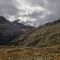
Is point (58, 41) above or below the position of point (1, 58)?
above

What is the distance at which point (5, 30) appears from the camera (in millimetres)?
136625

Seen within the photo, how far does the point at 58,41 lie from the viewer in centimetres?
5931

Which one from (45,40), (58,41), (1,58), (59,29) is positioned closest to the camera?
(1,58)

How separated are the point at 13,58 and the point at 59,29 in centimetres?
3680

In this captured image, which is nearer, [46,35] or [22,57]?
[22,57]

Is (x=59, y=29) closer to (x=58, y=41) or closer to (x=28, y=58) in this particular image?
(x=58, y=41)

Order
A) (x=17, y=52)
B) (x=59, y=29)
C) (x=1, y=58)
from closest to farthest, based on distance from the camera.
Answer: (x=1, y=58)
(x=17, y=52)
(x=59, y=29)

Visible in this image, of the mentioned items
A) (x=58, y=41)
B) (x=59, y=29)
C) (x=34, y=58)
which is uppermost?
(x=59, y=29)

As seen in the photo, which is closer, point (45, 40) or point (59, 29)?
point (45, 40)

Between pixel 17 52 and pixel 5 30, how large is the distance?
3965 inches

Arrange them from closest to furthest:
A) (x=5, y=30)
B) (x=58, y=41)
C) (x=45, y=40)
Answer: (x=58, y=41) → (x=45, y=40) → (x=5, y=30)

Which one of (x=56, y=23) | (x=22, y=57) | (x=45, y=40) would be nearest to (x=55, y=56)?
(x=22, y=57)

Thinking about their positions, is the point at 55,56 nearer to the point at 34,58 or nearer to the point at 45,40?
the point at 34,58

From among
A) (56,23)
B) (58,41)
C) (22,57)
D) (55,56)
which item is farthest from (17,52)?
(56,23)
